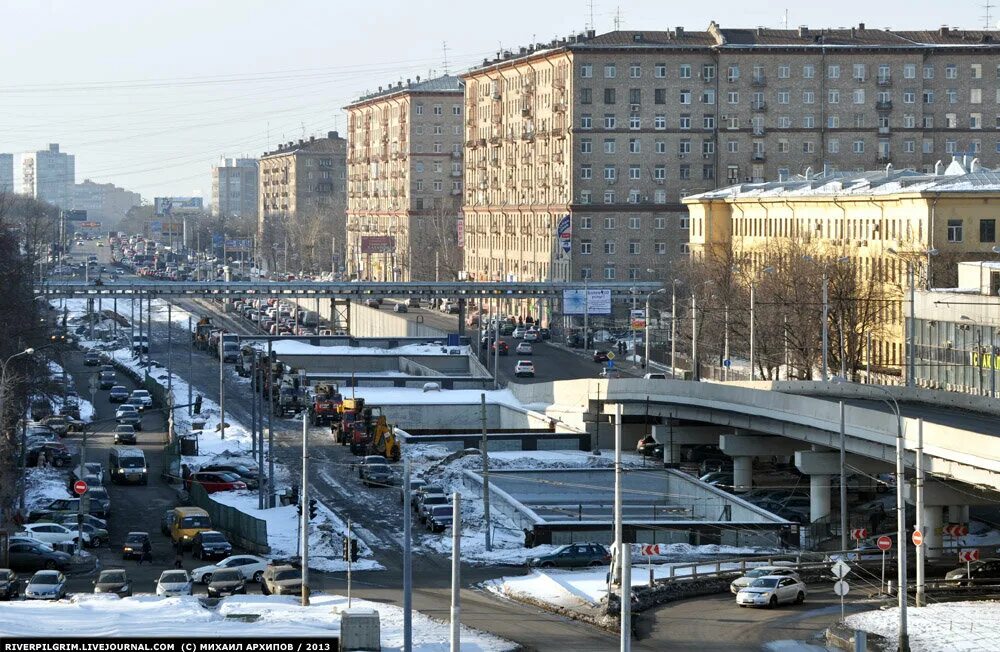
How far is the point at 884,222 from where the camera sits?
94125mm

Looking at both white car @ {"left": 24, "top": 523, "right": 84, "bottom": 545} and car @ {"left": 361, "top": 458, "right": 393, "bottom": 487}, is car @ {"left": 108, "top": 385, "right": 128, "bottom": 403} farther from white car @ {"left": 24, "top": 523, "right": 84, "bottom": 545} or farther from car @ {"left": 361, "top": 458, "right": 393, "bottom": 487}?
white car @ {"left": 24, "top": 523, "right": 84, "bottom": 545}

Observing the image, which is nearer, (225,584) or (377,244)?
(225,584)

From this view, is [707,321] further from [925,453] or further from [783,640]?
[783,640]

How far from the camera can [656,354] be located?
104625 mm

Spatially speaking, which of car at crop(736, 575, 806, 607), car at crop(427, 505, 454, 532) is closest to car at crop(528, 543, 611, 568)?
car at crop(427, 505, 454, 532)

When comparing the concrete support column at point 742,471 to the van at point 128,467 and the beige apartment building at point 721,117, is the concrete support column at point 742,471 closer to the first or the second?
the van at point 128,467

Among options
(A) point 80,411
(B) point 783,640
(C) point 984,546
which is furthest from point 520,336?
(B) point 783,640

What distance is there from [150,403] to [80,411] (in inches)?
165

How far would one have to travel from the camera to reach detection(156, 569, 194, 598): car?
42.4 m

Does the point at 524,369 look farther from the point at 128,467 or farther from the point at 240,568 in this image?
the point at 240,568

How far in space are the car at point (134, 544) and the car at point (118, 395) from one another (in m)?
42.1

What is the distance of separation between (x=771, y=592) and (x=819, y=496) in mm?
17488

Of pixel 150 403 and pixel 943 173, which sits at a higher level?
pixel 943 173

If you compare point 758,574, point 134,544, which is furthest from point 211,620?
point 134,544
